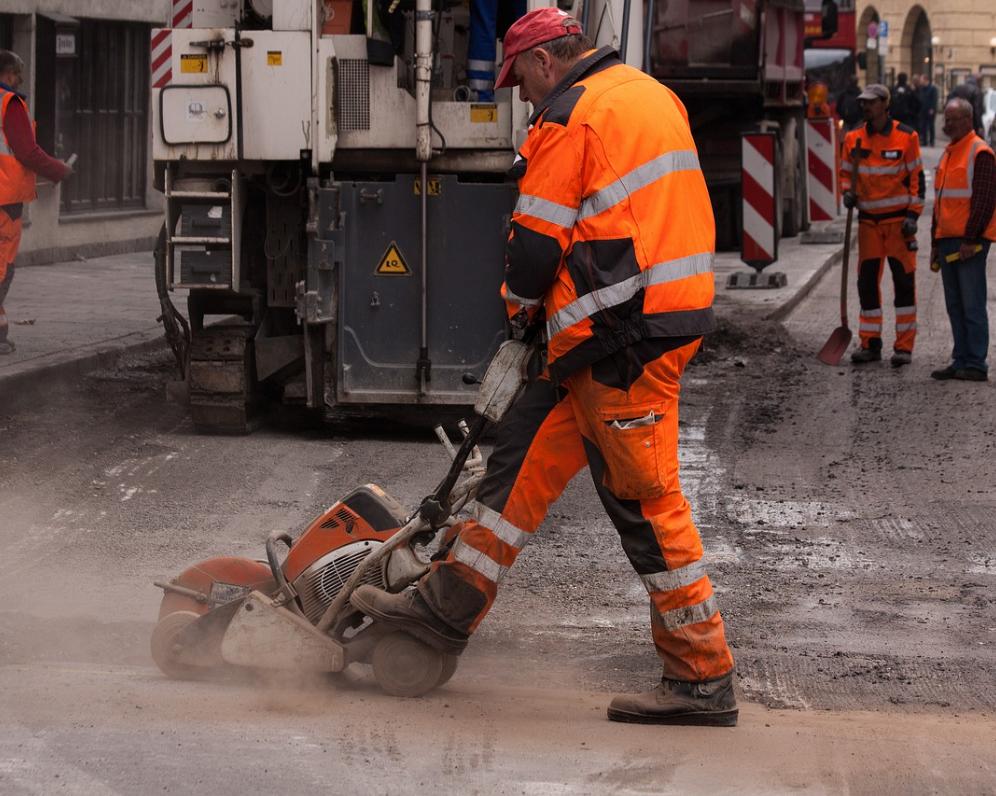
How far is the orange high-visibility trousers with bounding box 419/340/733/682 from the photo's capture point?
4.31 m

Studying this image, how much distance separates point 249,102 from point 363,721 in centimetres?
428

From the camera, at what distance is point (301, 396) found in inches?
334

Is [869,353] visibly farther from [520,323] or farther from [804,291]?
[520,323]

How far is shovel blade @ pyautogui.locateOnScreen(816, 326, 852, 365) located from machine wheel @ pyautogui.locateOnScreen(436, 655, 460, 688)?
701cm

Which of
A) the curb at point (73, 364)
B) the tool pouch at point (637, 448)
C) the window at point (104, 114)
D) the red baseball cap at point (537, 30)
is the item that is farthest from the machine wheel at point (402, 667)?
the window at point (104, 114)

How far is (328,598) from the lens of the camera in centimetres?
470

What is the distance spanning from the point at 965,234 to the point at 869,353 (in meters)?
1.13

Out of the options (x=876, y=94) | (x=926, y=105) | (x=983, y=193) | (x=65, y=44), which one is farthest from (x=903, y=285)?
(x=926, y=105)

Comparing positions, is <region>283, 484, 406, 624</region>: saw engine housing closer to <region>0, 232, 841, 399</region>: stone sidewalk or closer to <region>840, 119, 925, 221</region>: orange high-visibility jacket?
<region>0, 232, 841, 399</region>: stone sidewalk

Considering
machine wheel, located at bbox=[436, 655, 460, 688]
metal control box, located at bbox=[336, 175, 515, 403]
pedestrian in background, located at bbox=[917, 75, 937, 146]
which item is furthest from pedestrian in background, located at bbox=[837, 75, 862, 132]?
Result: machine wheel, located at bbox=[436, 655, 460, 688]

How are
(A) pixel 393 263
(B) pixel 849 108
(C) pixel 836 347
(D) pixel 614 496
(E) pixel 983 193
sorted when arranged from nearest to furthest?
(D) pixel 614 496, (A) pixel 393 263, (E) pixel 983 193, (C) pixel 836 347, (B) pixel 849 108

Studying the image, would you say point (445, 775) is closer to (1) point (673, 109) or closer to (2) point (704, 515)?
(1) point (673, 109)

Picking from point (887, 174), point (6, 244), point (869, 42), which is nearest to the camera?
point (6, 244)

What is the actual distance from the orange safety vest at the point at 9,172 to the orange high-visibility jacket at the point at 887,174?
5.37 metres
